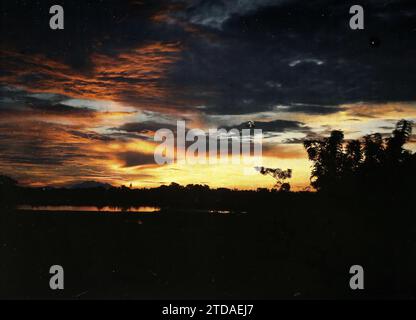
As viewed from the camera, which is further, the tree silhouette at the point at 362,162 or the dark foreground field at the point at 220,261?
the tree silhouette at the point at 362,162

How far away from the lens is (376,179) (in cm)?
3309

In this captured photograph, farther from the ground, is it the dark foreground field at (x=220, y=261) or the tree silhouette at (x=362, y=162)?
the tree silhouette at (x=362, y=162)

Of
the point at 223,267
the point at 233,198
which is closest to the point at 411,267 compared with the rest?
the point at 223,267

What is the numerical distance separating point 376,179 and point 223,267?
851 inches

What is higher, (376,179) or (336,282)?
(376,179)

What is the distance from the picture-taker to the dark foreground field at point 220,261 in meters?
13.8

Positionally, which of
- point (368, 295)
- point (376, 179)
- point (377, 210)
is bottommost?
point (368, 295)

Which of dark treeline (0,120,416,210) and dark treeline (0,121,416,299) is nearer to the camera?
dark treeline (0,121,416,299)

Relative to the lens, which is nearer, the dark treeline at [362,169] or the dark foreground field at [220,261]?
the dark foreground field at [220,261]

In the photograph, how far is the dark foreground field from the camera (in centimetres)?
1383

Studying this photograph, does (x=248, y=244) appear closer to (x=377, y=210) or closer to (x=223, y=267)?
(x=223, y=267)

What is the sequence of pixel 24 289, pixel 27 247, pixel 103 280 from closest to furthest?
1. pixel 24 289
2. pixel 103 280
3. pixel 27 247

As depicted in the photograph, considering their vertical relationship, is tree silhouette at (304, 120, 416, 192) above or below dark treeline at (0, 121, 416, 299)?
above
